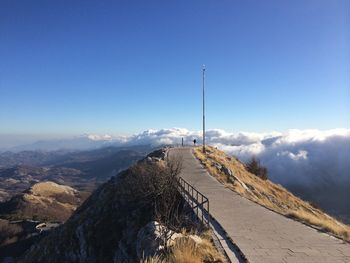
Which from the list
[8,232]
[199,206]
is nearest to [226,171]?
[199,206]

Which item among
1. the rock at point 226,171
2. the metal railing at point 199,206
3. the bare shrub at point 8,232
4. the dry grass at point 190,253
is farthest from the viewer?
the bare shrub at point 8,232

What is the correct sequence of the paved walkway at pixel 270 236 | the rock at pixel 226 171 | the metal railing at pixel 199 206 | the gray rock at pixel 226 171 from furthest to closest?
the rock at pixel 226 171 < the gray rock at pixel 226 171 < the metal railing at pixel 199 206 < the paved walkway at pixel 270 236

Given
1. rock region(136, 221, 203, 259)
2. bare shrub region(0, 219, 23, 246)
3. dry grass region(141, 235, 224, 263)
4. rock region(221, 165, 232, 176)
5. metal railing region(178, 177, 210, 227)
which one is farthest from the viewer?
bare shrub region(0, 219, 23, 246)

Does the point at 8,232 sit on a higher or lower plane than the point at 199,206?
lower

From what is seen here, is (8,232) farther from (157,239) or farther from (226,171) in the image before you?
(157,239)

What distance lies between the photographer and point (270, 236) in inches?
567

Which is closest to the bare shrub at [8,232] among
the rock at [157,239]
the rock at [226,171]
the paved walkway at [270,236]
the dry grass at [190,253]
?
the rock at [226,171]

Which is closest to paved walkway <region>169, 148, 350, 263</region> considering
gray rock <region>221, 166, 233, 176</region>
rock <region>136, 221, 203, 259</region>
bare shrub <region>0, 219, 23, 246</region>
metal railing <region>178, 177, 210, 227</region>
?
metal railing <region>178, 177, 210, 227</region>

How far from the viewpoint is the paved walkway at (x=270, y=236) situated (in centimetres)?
1180

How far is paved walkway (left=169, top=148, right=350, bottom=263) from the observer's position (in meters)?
11.8

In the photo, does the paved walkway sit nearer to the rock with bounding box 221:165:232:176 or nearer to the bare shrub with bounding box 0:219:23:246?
the rock with bounding box 221:165:232:176

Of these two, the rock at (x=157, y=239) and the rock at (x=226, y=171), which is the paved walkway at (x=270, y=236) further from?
the rock at (x=226, y=171)

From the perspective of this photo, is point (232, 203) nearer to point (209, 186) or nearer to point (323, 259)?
point (209, 186)

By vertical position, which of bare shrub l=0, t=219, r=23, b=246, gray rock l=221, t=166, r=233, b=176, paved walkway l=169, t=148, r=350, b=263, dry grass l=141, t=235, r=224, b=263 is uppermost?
gray rock l=221, t=166, r=233, b=176
